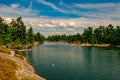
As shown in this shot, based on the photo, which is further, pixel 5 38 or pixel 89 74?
pixel 5 38

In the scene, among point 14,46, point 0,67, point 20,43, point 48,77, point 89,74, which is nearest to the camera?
point 0,67

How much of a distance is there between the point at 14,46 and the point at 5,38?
75.0ft

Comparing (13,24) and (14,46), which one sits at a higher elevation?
(13,24)

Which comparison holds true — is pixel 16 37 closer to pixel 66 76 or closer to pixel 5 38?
pixel 5 38

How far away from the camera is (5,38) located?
11944cm

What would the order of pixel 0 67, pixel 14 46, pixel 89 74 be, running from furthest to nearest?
pixel 14 46
pixel 89 74
pixel 0 67

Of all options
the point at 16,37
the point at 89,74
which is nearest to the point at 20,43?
the point at 16,37

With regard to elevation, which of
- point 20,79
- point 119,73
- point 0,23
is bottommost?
point 119,73

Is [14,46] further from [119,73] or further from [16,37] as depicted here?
[119,73]

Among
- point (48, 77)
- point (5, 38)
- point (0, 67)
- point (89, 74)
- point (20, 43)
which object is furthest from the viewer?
point (20, 43)

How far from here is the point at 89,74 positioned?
2500 inches

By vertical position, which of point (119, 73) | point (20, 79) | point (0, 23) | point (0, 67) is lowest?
point (119, 73)

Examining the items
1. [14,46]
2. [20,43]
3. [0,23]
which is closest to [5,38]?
[0,23]

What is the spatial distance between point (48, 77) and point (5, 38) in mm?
67959
